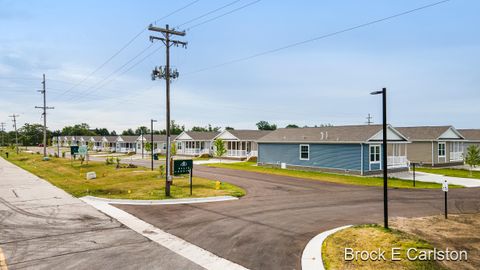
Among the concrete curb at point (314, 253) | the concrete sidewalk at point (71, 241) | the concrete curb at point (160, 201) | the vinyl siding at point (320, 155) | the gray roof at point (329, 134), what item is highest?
the gray roof at point (329, 134)

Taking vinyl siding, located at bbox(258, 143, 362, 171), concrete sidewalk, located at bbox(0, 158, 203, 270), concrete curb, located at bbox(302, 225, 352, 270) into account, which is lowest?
concrete sidewalk, located at bbox(0, 158, 203, 270)

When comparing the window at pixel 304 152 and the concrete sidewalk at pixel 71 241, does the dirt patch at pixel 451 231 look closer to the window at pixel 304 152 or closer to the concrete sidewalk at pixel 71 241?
the concrete sidewalk at pixel 71 241

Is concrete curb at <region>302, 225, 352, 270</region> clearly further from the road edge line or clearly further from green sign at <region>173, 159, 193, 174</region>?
green sign at <region>173, 159, 193, 174</region>

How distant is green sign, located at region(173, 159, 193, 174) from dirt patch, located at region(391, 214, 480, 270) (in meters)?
12.2

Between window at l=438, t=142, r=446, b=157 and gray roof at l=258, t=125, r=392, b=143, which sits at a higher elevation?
gray roof at l=258, t=125, r=392, b=143

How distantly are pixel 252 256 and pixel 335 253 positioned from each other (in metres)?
2.25

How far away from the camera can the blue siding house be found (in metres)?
30.8

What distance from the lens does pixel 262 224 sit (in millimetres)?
12656

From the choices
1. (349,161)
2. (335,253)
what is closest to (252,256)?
(335,253)

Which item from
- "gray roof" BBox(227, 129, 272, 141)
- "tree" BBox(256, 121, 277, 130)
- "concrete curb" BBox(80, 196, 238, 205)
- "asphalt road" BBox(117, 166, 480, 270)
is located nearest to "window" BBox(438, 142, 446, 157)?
"asphalt road" BBox(117, 166, 480, 270)

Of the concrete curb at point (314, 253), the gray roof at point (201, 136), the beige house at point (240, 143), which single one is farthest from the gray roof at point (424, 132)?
the concrete curb at point (314, 253)

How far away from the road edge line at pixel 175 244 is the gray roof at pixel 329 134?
74.4 ft

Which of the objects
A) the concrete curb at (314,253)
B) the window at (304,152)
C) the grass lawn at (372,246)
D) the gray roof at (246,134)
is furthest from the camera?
the gray roof at (246,134)

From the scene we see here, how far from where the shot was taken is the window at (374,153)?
3114 cm
